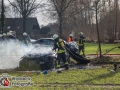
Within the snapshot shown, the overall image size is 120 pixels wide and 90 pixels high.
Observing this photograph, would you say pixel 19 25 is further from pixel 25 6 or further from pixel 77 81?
pixel 77 81

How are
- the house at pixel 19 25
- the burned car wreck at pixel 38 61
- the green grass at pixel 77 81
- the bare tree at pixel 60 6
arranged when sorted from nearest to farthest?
the green grass at pixel 77 81 → the burned car wreck at pixel 38 61 → the bare tree at pixel 60 6 → the house at pixel 19 25

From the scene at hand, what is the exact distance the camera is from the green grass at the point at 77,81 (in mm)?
7703

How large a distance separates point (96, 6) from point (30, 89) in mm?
9767

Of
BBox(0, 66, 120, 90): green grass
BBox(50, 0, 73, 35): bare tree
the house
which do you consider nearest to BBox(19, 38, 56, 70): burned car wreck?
BBox(0, 66, 120, 90): green grass

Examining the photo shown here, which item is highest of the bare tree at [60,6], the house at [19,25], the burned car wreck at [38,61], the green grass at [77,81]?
the bare tree at [60,6]

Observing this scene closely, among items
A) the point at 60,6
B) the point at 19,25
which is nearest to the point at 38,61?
the point at 60,6

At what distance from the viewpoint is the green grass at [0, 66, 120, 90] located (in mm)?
7703

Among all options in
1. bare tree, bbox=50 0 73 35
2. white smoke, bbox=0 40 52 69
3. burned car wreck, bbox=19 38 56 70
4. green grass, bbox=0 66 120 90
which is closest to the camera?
green grass, bbox=0 66 120 90

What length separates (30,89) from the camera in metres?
7.57

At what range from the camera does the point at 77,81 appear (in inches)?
340

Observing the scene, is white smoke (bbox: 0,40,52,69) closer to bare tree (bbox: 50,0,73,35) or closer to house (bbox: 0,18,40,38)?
bare tree (bbox: 50,0,73,35)

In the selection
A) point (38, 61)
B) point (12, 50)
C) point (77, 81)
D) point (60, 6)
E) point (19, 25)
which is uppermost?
point (60, 6)

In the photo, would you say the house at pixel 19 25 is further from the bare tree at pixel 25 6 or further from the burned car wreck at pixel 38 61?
the burned car wreck at pixel 38 61

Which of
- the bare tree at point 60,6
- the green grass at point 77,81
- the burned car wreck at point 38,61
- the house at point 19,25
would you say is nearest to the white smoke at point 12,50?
the burned car wreck at point 38,61
